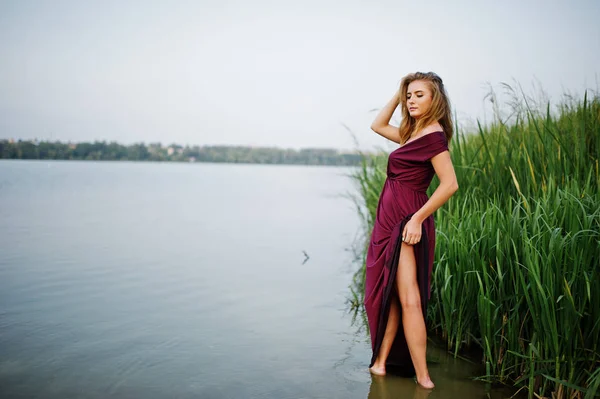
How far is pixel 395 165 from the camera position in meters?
2.82

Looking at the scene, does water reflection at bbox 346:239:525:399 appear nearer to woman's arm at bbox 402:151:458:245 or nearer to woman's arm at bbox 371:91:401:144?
woman's arm at bbox 402:151:458:245


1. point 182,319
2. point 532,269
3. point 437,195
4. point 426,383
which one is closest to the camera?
point 532,269

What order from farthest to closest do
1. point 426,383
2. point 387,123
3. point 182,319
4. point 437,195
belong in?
point 182,319 → point 387,123 → point 426,383 → point 437,195

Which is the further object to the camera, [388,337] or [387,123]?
[387,123]

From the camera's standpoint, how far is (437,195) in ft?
8.57

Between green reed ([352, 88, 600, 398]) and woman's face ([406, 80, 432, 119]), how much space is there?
80cm

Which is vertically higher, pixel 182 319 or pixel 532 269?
pixel 532 269

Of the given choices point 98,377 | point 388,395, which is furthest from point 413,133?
point 98,377

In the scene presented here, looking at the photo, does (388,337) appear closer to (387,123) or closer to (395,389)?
(395,389)

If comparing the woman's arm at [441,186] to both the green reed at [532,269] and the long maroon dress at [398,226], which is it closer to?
the long maroon dress at [398,226]

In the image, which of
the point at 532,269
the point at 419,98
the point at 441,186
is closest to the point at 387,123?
the point at 419,98

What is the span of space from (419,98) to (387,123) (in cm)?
36

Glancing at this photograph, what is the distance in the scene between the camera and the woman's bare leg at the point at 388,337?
2.91 meters

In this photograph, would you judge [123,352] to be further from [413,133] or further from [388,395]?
[413,133]
